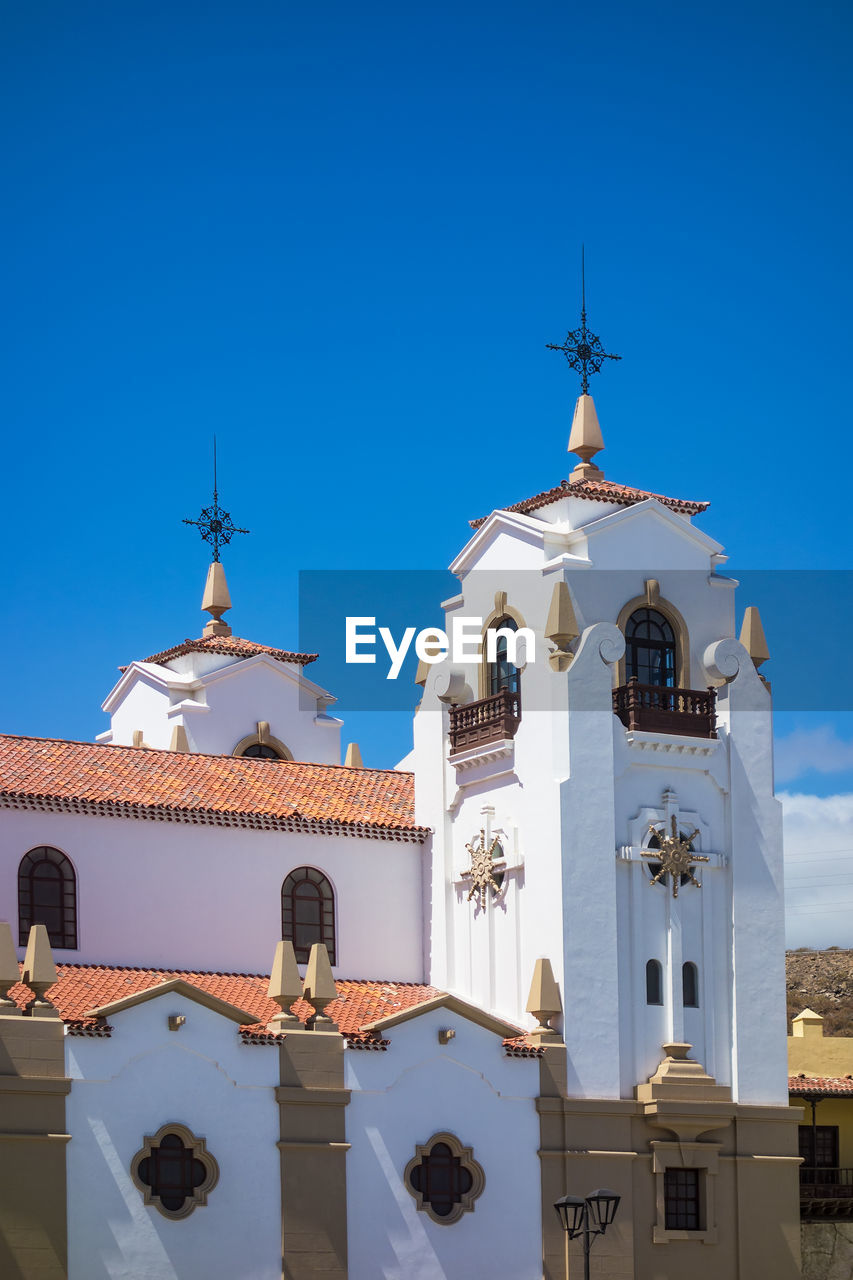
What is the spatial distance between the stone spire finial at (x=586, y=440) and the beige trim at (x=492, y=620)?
3.36m

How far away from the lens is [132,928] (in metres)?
35.6

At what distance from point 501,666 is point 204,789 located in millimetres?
5914

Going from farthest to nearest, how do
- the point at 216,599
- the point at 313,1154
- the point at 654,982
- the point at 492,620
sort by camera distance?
the point at 216,599 → the point at 492,620 → the point at 654,982 → the point at 313,1154

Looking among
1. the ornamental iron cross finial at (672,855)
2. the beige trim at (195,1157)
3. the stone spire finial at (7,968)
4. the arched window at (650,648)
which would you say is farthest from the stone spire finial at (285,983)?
the arched window at (650,648)

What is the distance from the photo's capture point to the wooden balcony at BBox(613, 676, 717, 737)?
36.6 m

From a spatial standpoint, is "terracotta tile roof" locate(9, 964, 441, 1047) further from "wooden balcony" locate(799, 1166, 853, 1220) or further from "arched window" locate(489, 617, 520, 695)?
"wooden balcony" locate(799, 1166, 853, 1220)

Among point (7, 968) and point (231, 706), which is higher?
point (231, 706)

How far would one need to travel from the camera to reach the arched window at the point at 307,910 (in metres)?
37.2

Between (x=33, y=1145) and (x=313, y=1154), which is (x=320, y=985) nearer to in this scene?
(x=313, y=1154)

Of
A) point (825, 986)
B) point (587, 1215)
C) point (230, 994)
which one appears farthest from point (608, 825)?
point (825, 986)

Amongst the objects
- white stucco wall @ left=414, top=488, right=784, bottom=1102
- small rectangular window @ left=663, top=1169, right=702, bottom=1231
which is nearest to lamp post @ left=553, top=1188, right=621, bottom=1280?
small rectangular window @ left=663, top=1169, right=702, bottom=1231

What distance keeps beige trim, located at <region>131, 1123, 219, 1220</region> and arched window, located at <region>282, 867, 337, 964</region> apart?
5627 millimetres

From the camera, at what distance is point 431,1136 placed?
1336 inches

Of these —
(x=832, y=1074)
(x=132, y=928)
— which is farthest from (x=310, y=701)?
(x=832, y=1074)
